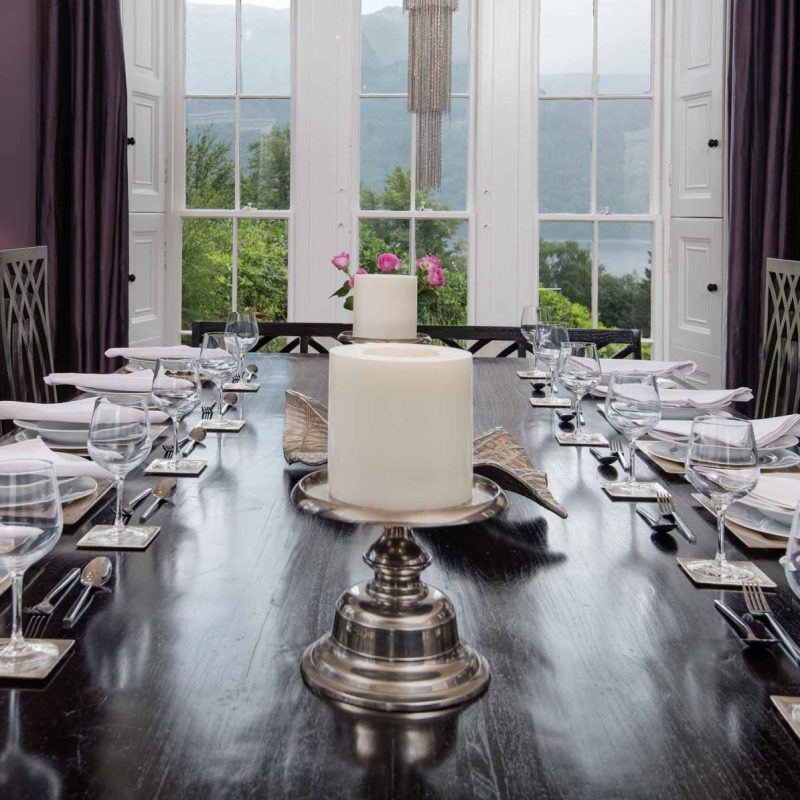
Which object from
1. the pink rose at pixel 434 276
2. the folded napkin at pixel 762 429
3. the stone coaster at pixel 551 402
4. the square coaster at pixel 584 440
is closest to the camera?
the folded napkin at pixel 762 429

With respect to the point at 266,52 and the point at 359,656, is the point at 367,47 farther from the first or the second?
the point at 359,656

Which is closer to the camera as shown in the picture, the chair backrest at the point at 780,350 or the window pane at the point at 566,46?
the chair backrest at the point at 780,350

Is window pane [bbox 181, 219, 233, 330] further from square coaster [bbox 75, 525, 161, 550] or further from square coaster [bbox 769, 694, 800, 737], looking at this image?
square coaster [bbox 769, 694, 800, 737]

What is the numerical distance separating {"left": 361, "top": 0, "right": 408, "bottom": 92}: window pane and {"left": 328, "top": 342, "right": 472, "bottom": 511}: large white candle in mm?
3956

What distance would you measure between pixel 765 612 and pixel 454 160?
3.72m

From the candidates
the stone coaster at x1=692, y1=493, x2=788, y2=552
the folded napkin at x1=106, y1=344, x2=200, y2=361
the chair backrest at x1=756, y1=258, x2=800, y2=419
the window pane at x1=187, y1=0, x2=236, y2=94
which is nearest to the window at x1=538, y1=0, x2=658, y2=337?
the window pane at x1=187, y1=0, x2=236, y2=94

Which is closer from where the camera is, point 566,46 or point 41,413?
point 41,413

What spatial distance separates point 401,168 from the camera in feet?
14.8

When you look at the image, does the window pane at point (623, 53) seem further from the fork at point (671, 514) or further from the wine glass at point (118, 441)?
the wine glass at point (118, 441)

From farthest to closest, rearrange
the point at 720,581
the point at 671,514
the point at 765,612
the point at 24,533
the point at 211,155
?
the point at 211,155
the point at 671,514
the point at 720,581
the point at 765,612
the point at 24,533

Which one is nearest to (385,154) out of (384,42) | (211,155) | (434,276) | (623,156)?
(384,42)

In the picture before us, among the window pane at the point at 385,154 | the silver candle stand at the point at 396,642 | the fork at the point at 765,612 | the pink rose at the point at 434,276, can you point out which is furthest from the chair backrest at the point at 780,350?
the window pane at the point at 385,154

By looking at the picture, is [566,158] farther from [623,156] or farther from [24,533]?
[24,533]

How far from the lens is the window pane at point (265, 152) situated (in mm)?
4527
